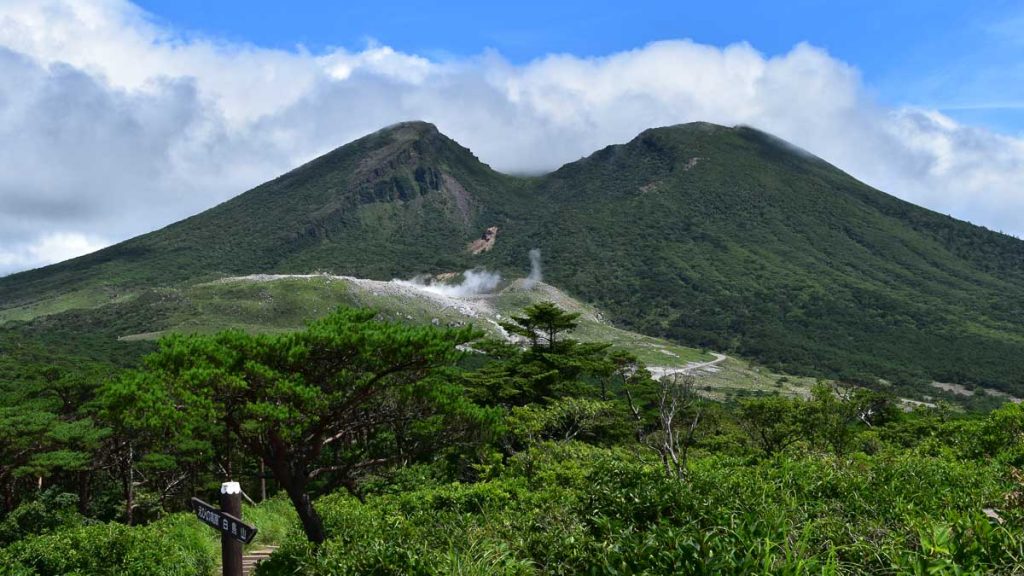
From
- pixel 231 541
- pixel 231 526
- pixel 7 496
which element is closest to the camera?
pixel 231 526

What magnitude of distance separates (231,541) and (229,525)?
0.26 m

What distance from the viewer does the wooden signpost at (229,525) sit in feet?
25.3

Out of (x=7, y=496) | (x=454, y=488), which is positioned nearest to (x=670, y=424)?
(x=454, y=488)

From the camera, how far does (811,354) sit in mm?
153500

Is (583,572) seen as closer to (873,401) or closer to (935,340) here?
(873,401)

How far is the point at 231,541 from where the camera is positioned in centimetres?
783

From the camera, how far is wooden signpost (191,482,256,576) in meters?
7.71

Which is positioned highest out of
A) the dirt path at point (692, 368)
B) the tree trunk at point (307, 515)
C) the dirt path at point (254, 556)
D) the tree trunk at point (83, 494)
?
the tree trunk at point (307, 515)

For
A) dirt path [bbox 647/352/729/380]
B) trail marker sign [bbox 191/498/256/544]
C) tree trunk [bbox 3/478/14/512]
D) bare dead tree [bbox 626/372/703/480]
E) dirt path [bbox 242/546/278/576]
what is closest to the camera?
trail marker sign [bbox 191/498/256/544]

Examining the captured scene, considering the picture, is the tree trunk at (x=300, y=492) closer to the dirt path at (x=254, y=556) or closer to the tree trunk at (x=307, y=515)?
the tree trunk at (x=307, y=515)

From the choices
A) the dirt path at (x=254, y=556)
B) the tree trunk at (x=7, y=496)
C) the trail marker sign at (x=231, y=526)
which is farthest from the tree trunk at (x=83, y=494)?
the trail marker sign at (x=231, y=526)

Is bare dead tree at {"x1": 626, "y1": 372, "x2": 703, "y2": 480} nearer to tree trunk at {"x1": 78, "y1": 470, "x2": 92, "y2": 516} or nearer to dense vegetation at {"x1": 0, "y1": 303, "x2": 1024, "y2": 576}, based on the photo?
dense vegetation at {"x1": 0, "y1": 303, "x2": 1024, "y2": 576}

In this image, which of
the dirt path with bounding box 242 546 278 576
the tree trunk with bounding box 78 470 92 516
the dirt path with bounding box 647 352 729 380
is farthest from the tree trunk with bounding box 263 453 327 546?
the dirt path with bounding box 647 352 729 380

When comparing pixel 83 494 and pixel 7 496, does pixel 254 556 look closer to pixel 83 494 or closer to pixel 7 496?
pixel 7 496
